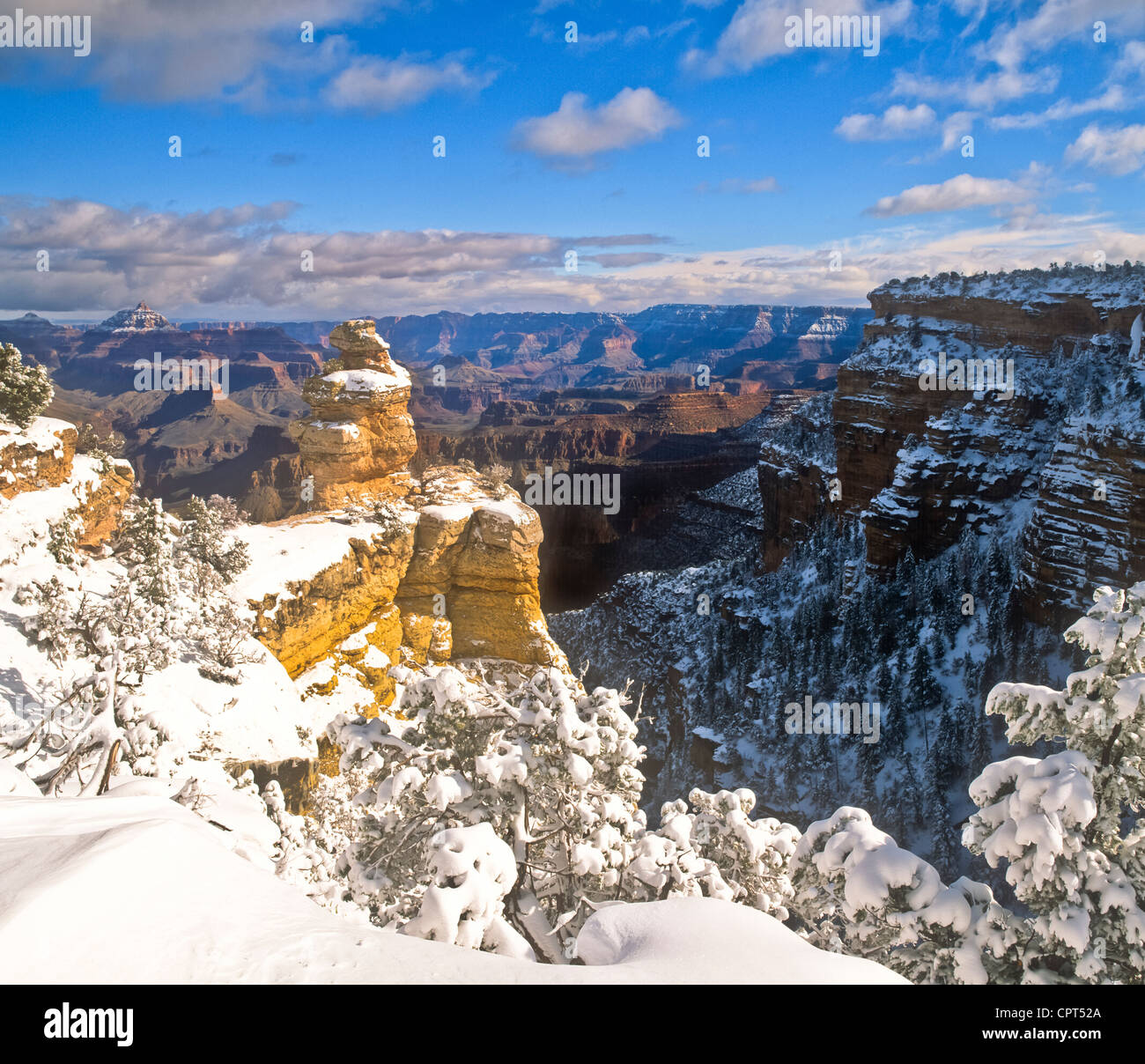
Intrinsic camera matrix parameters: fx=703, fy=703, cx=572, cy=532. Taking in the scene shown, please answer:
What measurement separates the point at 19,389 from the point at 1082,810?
59.4ft

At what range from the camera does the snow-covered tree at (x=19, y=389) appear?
13.7 m

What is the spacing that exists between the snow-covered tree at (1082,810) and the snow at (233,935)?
265 centimetres

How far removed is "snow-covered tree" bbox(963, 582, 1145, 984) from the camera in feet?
22.4

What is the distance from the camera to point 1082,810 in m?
6.65

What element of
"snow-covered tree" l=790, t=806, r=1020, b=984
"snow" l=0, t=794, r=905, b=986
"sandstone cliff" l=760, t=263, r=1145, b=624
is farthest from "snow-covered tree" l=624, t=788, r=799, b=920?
"sandstone cliff" l=760, t=263, r=1145, b=624

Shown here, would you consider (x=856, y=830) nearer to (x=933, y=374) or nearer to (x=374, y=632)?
(x=374, y=632)

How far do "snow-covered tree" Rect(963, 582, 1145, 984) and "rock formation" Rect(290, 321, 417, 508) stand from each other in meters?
20.4

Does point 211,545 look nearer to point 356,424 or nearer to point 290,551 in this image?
point 290,551

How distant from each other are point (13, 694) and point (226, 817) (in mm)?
4291

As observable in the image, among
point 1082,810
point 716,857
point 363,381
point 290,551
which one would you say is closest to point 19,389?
point 290,551

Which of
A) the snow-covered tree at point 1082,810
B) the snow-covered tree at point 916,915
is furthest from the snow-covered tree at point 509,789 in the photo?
the snow-covered tree at point 1082,810

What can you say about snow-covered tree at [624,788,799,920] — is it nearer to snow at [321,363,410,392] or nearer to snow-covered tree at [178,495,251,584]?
snow-covered tree at [178,495,251,584]
